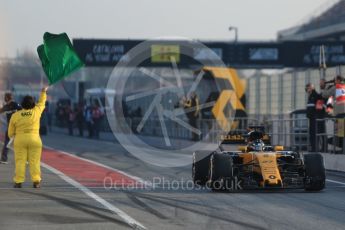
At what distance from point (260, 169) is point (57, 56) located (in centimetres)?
447

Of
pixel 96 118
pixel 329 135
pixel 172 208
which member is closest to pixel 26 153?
pixel 172 208

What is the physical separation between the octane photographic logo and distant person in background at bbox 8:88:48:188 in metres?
7.72

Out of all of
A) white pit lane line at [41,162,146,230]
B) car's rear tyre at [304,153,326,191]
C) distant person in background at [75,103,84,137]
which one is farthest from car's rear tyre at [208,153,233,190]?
distant person in background at [75,103,84,137]

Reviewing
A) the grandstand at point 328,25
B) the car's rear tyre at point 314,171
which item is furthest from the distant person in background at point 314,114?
the grandstand at point 328,25

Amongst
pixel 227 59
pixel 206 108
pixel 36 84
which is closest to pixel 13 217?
pixel 206 108

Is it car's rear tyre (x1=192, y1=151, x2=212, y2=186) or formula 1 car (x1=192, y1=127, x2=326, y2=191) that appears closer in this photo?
formula 1 car (x1=192, y1=127, x2=326, y2=191)

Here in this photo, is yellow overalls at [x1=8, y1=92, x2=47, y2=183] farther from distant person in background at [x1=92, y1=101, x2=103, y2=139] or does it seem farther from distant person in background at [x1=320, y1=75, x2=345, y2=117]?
distant person in background at [x1=92, y1=101, x2=103, y2=139]

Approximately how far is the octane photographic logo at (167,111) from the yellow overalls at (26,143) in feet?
25.4

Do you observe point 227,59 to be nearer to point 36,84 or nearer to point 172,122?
point 172,122

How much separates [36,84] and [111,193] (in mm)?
83681

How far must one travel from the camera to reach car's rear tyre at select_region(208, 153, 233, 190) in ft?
48.6

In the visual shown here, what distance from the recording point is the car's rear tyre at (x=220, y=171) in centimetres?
1483

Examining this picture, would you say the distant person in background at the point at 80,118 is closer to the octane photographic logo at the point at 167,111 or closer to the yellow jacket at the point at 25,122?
the octane photographic logo at the point at 167,111

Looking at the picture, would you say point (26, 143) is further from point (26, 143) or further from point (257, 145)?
point (257, 145)
